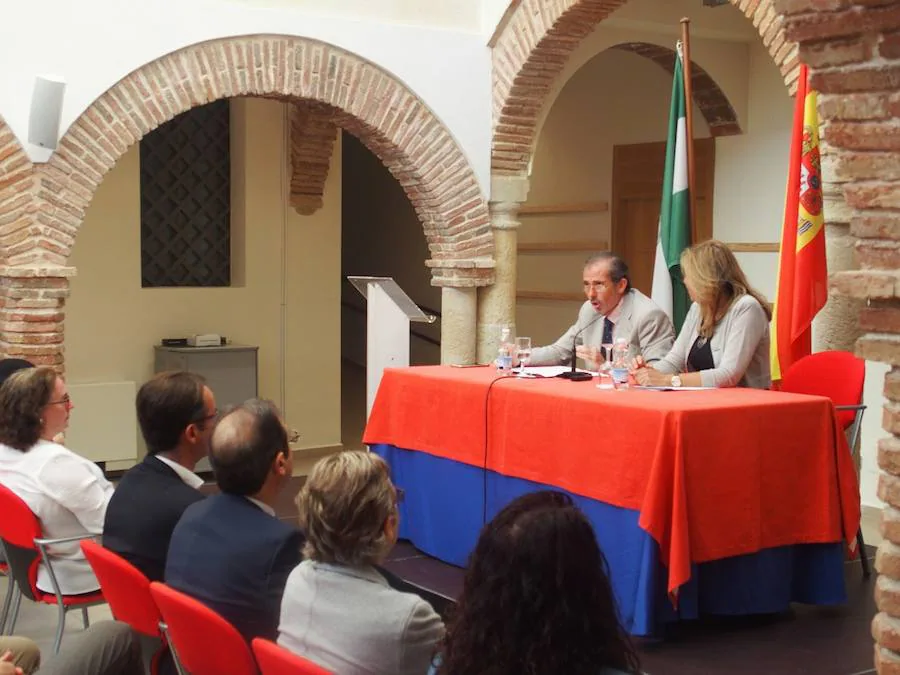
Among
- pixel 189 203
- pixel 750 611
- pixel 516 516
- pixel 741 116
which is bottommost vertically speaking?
pixel 750 611

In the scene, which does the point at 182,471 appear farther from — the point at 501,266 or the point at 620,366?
the point at 501,266

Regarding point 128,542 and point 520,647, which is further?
point 128,542

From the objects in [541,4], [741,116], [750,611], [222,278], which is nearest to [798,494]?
[750,611]

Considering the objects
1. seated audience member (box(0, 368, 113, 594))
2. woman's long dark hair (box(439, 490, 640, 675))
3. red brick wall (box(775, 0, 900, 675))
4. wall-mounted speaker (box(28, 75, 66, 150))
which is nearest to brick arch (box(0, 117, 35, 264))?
wall-mounted speaker (box(28, 75, 66, 150))

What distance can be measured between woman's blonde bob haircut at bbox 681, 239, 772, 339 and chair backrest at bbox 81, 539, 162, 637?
2578 mm

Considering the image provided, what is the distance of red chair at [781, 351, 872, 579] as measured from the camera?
4758 mm

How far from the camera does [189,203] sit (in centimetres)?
872

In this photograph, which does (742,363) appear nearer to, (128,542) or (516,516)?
(128,542)

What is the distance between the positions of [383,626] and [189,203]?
22.7 feet

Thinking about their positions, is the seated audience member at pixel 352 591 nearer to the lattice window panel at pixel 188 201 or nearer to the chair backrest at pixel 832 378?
the chair backrest at pixel 832 378

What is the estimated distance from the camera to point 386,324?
629 cm

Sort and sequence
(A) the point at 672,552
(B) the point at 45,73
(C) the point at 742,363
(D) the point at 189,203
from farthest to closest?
(D) the point at 189,203 < (B) the point at 45,73 < (C) the point at 742,363 < (A) the point at 672,552

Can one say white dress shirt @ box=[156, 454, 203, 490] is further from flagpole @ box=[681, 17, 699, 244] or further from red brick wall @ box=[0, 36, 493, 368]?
flagpole @ box=[681, 17, 699, 244]

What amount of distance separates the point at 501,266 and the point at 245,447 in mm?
5340
